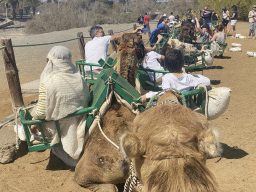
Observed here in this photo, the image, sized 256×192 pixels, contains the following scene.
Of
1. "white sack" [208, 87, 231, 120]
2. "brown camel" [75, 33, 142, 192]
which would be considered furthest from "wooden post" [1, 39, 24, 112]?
"white sack" [208, 87, 231, 120]

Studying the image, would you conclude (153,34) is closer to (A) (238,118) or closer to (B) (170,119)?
(A) (238,118)

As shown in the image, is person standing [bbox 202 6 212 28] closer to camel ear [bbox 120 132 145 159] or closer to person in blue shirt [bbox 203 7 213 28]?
person in blue shirt [bbox 203 7 213 28]

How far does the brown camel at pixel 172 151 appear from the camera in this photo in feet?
4.57

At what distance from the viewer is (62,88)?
126 inches

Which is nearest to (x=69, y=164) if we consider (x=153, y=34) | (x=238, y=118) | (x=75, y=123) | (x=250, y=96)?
(x=75, y=123)

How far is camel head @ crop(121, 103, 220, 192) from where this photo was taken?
1.39 m

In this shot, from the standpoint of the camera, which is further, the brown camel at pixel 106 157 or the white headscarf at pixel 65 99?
the white headscarf at pixel 65 99

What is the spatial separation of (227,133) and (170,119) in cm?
389

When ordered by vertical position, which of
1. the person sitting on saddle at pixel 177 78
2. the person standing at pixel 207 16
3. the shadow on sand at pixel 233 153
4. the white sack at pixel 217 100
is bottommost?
the shadow on sand at pixel 233 153

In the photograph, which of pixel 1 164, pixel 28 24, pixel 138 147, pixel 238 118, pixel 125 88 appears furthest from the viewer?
pixel 28 24

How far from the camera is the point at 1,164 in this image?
14.2ft

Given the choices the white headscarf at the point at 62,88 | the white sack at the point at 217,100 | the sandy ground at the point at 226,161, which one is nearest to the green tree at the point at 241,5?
the sandy ground at the point at 226,161

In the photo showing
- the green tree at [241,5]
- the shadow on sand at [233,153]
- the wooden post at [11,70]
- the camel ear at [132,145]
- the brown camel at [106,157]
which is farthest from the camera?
the green tree at [241,5]

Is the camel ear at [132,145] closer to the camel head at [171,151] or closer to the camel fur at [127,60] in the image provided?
the camel head at [171,151]
